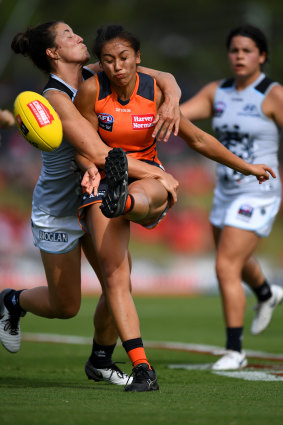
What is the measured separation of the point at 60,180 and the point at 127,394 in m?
1.69

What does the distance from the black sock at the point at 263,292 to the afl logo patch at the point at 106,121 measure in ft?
11.4

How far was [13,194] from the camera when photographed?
24766mm

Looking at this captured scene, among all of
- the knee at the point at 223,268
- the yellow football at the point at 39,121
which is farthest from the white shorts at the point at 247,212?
the yellow football at the point at 39,121

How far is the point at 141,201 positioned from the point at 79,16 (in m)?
27.8

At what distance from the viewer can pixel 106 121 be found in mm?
5277

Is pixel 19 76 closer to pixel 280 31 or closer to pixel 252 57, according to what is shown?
pixel 280 31

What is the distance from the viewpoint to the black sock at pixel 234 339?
Answer: 687 cm

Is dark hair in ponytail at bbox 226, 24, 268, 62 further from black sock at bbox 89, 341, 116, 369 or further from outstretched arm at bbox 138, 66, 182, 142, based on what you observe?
black sock at bbox 89, 341, 116, 369

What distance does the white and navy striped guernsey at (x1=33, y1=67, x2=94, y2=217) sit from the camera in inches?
222

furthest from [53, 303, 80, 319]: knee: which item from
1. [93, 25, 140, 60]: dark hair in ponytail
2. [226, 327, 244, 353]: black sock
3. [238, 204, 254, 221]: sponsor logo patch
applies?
[238, 204, 254, 221]: sponsor logo patch

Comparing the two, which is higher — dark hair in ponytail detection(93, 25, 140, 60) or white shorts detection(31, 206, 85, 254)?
dark hair in ponytail detection(93, 25, 140, 60)

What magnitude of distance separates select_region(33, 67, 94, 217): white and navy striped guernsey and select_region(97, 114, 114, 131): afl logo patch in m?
0.36

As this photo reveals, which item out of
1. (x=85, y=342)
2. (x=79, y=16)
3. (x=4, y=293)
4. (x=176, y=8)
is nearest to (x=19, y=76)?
(x=79, y=16)

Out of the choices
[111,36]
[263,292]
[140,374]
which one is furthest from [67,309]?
[263,292]
